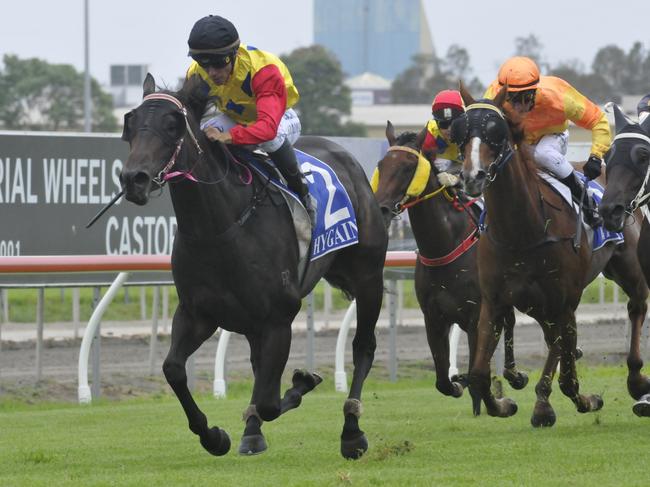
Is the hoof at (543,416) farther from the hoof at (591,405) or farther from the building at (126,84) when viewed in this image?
the building at (126,84)

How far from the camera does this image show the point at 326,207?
265 inches

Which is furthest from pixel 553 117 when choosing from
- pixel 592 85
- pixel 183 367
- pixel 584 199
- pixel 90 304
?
pixel 592 85

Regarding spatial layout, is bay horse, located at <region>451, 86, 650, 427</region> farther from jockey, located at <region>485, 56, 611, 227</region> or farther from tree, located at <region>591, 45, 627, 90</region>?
tree, located at <region>591, 45, 627, 90</region>

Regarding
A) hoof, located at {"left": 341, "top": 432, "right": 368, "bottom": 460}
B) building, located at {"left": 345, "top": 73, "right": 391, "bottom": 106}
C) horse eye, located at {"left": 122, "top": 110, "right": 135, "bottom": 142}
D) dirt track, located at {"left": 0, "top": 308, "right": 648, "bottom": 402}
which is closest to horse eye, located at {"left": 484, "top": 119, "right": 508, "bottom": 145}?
hoof, located at {"left": 341, "top": 432, "right": 368, "bottom": 460}

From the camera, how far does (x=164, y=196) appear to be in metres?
11.6

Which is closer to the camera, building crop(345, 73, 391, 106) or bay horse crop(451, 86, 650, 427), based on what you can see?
bay horse crop(451, 86, 650, 427)

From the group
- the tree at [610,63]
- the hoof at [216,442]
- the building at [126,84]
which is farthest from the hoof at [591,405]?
the tree at [610,63]

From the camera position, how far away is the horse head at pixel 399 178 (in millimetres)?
7922

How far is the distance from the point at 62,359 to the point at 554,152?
22.8ft

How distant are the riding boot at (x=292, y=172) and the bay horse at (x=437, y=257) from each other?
146 centimetres

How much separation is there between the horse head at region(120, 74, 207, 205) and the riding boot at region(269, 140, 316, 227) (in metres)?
0.59

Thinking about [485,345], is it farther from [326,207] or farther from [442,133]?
[442,133]

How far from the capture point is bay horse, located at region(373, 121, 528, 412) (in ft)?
26.3

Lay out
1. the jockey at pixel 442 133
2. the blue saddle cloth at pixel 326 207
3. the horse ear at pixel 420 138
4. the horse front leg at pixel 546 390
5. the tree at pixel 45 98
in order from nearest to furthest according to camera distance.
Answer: the blue saddle cloth at pixel 326 207 → the horse front leg at pixel 546 390 → the jockey at pixel 442 133 → the horse ear at pixel 420 138 → the tree at pixel 45 98
